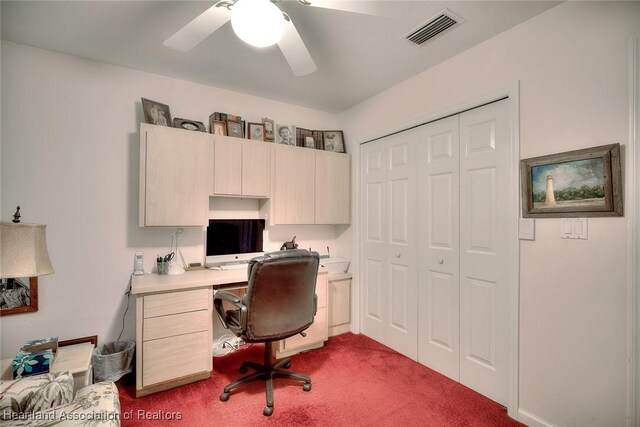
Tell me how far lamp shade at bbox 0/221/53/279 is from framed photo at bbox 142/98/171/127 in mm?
1346

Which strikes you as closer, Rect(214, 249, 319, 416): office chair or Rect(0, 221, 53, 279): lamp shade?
Rect(0, 221, 53, 279): lamp shade

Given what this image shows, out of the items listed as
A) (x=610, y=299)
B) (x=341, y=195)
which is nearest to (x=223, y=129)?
(x=341, y=195)

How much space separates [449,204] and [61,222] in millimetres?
3088

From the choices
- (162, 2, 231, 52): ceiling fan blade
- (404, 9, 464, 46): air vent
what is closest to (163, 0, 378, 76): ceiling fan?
(162, 2, 231, 52): ceiling fan blade

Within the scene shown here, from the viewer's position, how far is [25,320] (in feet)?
7.19

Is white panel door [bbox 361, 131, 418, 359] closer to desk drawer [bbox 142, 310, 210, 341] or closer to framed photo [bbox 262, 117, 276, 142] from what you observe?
framed photo [bbox 262, 117, 276, 142]

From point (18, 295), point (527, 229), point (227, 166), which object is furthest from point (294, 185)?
point (18, 295)

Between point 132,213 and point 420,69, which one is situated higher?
point 420,69

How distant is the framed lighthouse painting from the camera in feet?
5.04

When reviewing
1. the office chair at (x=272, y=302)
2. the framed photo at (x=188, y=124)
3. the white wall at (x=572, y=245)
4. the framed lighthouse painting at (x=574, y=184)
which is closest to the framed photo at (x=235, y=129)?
the framed photo at (x=188, y=124)

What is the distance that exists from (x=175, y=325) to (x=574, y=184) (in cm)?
275

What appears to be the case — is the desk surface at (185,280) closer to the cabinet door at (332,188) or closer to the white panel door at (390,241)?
the cabinet door at (332,188)

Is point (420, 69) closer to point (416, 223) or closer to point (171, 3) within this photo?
point (416, 223)

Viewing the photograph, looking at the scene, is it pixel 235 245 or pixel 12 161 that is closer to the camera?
pixel 12 161
